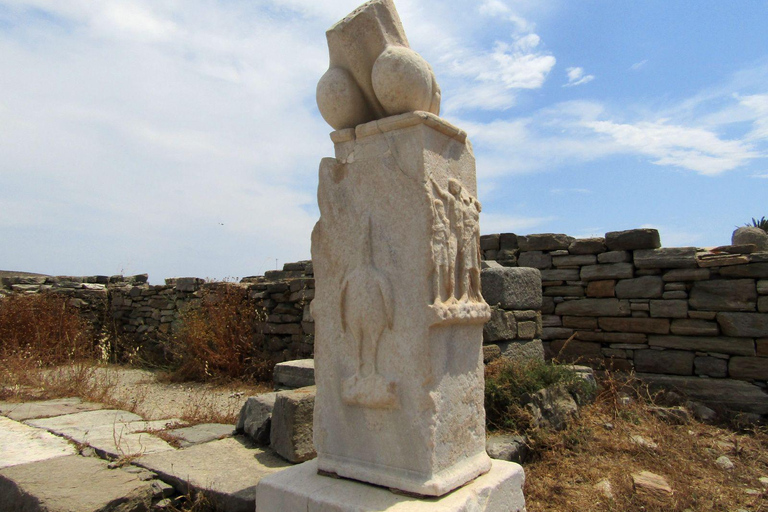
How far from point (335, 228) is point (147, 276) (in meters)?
9.94

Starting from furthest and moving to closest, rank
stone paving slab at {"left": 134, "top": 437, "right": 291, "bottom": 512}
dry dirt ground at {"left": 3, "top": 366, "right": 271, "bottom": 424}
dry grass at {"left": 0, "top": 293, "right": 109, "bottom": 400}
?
1. dry grass at {"left": 0, "top": 293, "right": 109, "bottom": 400}
2. dry dirt ground at {"left": 3, "top": 366, "right": 271, "bottom": 424}
3. stone paving slab at {"left": 134, "top": 437, "right": 291, "bottom": 512}

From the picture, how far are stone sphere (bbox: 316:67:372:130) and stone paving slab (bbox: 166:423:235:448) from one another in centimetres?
248

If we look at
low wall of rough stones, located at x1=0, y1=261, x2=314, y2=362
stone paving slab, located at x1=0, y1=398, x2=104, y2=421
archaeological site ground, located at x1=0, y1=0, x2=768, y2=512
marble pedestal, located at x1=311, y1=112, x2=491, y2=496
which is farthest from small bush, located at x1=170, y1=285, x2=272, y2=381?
marble pedestal, located at x1=311, y1=112, x2=491, y2=496

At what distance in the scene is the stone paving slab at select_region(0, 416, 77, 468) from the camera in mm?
3257

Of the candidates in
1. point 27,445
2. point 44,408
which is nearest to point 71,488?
point 27,445

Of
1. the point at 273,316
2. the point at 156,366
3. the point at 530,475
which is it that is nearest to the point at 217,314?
the point at 273,316

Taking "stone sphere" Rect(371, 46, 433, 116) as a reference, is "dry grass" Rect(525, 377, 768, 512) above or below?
below

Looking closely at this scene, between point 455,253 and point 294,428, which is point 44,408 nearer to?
point 294,428

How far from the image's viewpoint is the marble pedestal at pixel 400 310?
2.02 meters

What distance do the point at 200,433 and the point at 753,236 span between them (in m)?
6.69

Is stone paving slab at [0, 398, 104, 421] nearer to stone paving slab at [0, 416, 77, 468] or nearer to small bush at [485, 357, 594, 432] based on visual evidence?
stone paving slab at [0, 416, 77, 468]

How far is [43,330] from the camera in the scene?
841 cm

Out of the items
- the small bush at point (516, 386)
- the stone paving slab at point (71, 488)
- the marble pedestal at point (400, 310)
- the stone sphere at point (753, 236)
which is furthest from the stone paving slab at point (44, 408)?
the stone sphere at point (753, 236)

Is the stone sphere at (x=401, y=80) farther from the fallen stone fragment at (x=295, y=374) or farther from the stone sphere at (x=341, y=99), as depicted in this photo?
the fallen stone fragment at (x=295, y=374)
